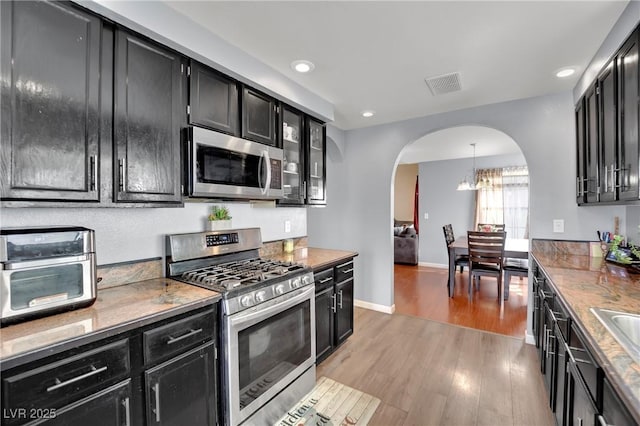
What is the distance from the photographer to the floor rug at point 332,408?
1.90 meters

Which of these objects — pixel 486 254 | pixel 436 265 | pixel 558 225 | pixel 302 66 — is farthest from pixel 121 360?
pixel 436 265

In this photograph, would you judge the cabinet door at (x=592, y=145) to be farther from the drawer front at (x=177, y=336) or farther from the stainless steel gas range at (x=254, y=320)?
the drawer front at (x=177, y=336)

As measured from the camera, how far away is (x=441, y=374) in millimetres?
2404

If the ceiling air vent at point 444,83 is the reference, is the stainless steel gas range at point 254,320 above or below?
below

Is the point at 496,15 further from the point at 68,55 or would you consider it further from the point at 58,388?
the point at 58,388

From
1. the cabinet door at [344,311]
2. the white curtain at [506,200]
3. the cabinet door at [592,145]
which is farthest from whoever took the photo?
the white curtain at [506,200]

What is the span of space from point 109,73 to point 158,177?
0.56 meters

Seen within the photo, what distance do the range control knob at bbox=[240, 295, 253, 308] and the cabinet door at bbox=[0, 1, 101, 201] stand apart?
0.90m

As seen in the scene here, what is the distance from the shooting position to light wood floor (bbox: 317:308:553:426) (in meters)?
1.95

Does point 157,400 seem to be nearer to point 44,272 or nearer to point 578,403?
point 44,272

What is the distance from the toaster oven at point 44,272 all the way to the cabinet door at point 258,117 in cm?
124

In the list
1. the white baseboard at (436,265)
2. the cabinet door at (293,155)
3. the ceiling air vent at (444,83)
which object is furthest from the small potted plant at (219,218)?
the white baseboard at (436,265)

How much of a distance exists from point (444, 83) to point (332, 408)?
9.22 feet

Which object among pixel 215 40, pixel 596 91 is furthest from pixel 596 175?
pixel 215 40
